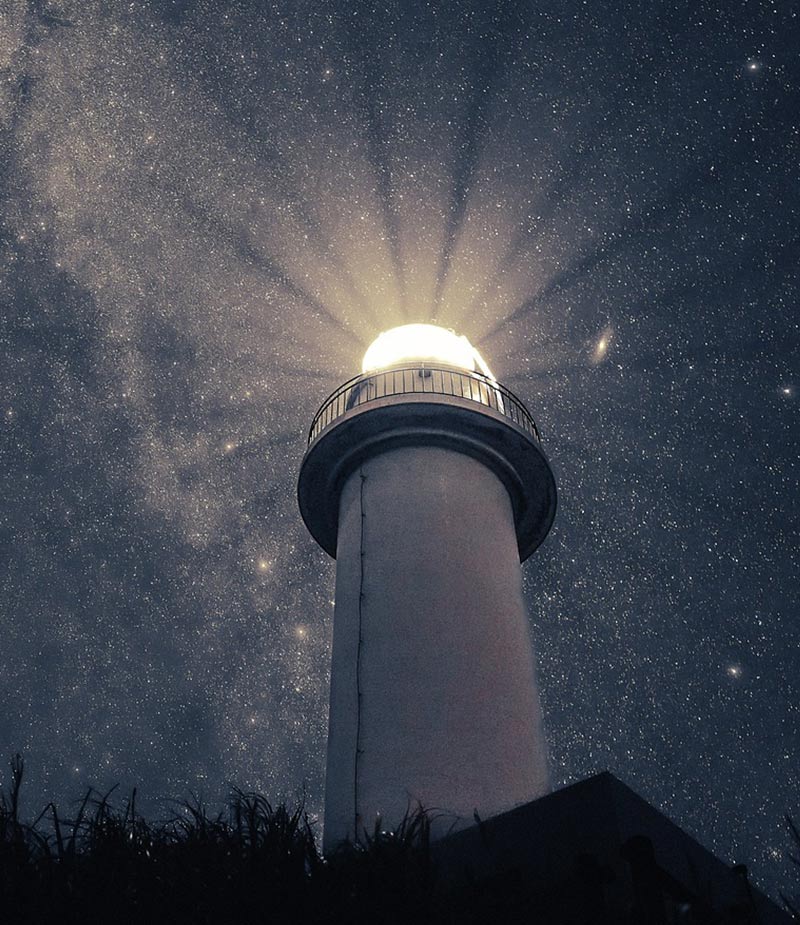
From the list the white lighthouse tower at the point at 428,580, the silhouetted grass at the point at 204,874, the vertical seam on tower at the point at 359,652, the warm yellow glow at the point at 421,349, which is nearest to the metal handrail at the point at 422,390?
the white lighthouse tower at the point at 428,580

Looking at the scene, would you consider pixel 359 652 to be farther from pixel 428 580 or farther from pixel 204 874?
pixel 204 874

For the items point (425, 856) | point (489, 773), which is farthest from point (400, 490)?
point (425, 856)

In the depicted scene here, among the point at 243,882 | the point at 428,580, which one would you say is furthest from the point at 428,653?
the point at 243,882

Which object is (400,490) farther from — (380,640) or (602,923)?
(602,923)

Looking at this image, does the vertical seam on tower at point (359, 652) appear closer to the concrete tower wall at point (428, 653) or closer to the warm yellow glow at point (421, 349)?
the concrete tower wall at point (428, 653)

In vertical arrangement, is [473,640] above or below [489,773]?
above

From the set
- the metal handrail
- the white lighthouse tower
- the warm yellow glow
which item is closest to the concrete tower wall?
the white lighthouse tower
